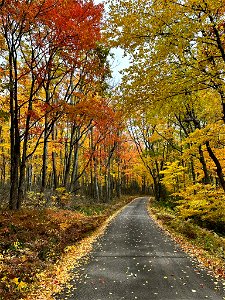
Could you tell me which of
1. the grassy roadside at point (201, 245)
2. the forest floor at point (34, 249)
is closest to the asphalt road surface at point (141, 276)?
the grassy roadside at point (201, 245)

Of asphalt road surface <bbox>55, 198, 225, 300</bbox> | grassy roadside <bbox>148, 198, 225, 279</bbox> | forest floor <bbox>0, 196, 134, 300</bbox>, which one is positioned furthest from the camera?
grassy roadside <bbox>148, 198, 225, 279</bbox>

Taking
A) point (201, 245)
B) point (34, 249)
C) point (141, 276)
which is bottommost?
point (201, 245)

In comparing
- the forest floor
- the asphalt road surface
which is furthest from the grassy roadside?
the forest floor

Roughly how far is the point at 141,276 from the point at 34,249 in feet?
12.4

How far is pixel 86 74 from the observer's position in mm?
18422

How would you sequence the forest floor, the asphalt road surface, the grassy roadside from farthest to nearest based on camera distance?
the grassy roadside, the forest floor, the asphalt road surface

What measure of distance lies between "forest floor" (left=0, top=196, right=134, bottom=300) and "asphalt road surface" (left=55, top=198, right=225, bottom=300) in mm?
775

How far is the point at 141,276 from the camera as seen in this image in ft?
24.2

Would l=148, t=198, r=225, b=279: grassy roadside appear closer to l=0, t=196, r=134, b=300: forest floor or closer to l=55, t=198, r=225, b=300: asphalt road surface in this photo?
l=55, t=198, r=225, b=300: asphalt road surface

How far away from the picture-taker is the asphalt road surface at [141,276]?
6.20 m

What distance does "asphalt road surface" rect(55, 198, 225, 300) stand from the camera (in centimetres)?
620

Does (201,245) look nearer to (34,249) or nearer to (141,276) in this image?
(141,276)

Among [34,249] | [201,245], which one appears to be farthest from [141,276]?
[201,245]

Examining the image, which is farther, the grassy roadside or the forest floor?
the grassy roadside
